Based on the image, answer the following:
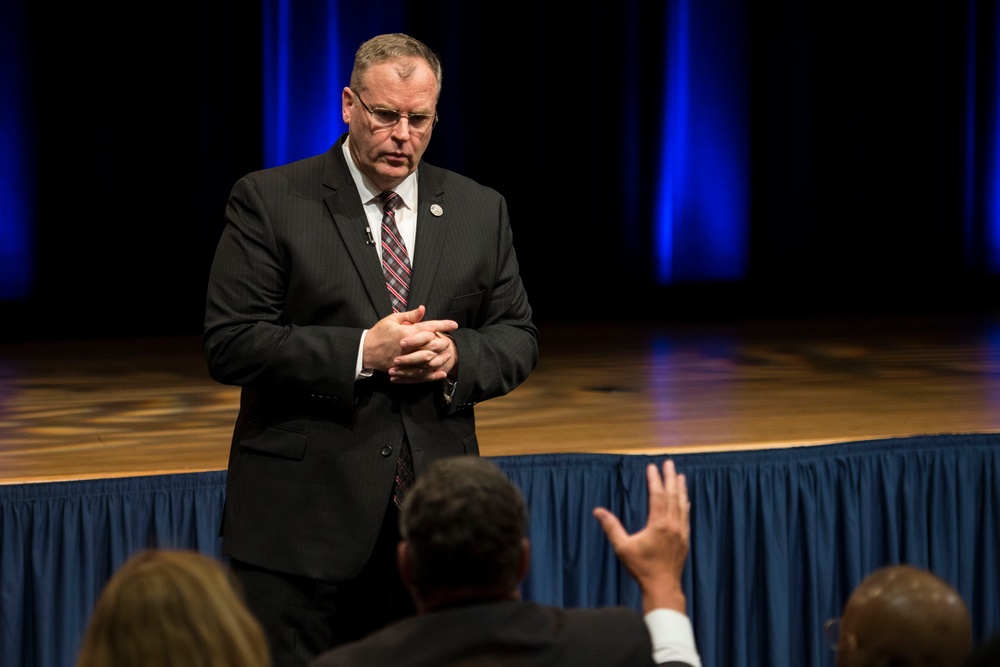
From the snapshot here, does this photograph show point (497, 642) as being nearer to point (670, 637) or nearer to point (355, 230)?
point (670, 637)

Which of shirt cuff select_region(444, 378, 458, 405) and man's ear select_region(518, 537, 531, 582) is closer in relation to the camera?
man's ear select_region(518, 537, 531, 582)

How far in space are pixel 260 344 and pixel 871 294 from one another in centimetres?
509

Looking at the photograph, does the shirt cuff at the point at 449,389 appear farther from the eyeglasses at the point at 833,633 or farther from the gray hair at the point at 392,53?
the eyeglasses at the point at 833,633

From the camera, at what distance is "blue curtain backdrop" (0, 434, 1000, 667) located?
2.93m

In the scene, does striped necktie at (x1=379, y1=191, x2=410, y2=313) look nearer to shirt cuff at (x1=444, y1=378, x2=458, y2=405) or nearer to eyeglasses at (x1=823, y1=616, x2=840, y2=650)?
shirt cuff at (x1=444, y1=378, x2=458, y2=405)

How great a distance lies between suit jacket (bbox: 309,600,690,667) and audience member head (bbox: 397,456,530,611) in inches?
1.0

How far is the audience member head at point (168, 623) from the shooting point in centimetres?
114

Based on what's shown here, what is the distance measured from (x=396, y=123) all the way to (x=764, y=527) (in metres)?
1.59

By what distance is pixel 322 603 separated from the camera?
2072 millimetres

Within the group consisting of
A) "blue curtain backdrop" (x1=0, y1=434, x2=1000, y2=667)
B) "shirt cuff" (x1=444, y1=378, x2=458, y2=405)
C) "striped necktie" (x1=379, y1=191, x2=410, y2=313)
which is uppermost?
"striped necktie" (x1=379, y1=191, x2=410, y2=313)

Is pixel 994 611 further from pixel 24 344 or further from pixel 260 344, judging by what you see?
pixel 24 344

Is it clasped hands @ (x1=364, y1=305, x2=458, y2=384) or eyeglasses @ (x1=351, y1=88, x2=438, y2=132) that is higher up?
eyeglasses @ (x1=351, y1=88, x2=438, y2=132)

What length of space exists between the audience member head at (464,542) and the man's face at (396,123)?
0.77m

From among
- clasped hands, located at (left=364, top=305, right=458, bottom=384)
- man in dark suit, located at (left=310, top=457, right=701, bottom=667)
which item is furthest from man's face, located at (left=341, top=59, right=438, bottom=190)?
man in dark suit, located at (left=310, top=457, right=701, bottom=667)
